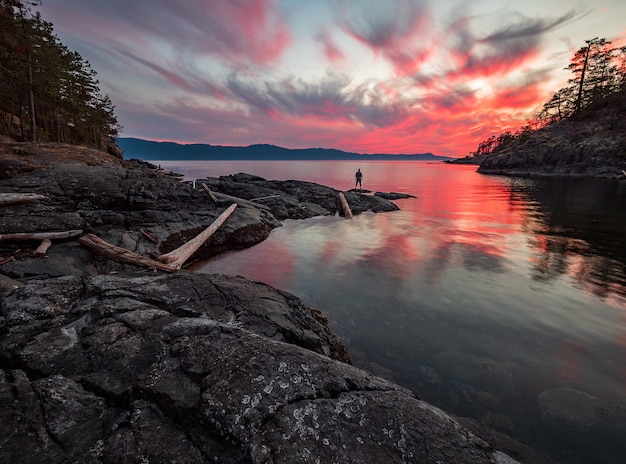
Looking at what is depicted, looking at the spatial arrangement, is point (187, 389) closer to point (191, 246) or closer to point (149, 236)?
point (191, 246)

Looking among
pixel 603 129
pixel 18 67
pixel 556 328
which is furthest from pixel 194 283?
pixel 603 129

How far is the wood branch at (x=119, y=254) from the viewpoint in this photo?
816cm

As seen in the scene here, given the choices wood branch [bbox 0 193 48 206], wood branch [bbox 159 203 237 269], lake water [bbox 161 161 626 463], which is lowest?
lake water [bbox 161 161 626 463]

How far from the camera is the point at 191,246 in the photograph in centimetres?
1183

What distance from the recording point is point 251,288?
7.70 meters

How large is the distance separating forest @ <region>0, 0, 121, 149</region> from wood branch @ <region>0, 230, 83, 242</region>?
30.6m

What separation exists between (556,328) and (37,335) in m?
11.6

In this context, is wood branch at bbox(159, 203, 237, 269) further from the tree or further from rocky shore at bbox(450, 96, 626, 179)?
the tree

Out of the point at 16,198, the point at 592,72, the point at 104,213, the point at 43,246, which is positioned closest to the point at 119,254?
the point at 43,246

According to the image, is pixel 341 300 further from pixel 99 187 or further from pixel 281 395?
pixel 99 187

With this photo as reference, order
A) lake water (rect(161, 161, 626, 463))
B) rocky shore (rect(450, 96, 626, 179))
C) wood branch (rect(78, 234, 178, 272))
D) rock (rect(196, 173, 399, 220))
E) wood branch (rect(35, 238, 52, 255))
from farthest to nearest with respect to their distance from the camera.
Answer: rocky shore (rect(450, 96, 626, 179)) < rock (rect(196, 173, 399, 220)) < wood branch (rect(35, 238, 52, 255)) < wood branch (rect(78, 234, 178, 272)) < lake water (rect(161, 161, 626, 463))

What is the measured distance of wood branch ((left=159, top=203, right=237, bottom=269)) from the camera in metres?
9.23

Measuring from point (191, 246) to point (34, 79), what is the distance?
37011mm

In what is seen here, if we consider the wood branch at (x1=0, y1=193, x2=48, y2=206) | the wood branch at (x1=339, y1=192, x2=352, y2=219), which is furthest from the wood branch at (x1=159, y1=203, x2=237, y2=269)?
the wood branch at (x1=339, y1=192, x2=352, y2=219)
